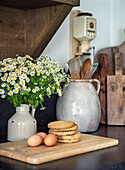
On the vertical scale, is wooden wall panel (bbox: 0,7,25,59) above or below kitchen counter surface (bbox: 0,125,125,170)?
above

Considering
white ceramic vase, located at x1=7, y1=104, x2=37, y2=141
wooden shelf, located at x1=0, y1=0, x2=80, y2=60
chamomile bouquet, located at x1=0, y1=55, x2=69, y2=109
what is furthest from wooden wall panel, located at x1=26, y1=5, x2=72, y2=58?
white ceramic vase, located at x1=7, y1=104, x2=37, y2=141

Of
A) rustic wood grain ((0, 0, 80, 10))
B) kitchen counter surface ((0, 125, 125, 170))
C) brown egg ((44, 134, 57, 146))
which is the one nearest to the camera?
kitchen counter surface ((0, 125, 125, 170))

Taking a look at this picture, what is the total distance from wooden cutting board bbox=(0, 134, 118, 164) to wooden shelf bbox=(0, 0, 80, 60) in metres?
0.59

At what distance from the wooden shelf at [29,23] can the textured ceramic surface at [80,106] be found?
275mm

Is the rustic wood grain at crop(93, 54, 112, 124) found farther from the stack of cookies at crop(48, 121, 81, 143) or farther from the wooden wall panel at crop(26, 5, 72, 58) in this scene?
the stack of cookies at crop(48, 121, 81, 143)

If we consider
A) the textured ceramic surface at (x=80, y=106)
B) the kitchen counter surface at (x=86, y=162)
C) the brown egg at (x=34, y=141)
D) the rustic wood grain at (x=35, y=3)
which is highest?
the rustic wood grain at (x=35, y=3)

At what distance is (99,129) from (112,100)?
23cm

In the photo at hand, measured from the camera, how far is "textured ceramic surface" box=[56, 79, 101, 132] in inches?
57.5

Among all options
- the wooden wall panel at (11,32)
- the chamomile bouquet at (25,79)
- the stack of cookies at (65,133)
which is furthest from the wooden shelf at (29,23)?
the stack of cookies at (65,133)

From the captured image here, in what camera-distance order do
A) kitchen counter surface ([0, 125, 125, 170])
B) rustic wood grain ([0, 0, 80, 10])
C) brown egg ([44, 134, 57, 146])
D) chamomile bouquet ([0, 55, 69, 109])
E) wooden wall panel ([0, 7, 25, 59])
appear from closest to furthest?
kitchen counter surface ([0, 125, 125, 170]) < brown egg ([44, 134, 57, 146]) < chamomile bouquet ([0, 55, 69, 109]) < rustic wood grain ([0, 0, 80, 10]) < wooden wall panel ([0, 7, 25, 59])

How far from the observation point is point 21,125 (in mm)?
1228

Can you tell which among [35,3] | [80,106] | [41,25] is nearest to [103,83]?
[80,106]

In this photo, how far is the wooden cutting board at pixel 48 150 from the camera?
3.07 ft

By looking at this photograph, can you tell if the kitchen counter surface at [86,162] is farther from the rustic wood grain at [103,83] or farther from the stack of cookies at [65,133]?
the rustic wood grain at [103,83]
